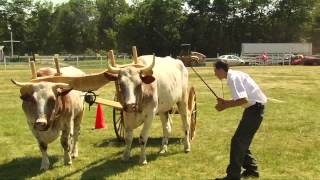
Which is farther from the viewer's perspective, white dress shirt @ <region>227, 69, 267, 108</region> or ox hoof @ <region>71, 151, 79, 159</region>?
ox hoof @ <region>71, 151, 79, 159</region>

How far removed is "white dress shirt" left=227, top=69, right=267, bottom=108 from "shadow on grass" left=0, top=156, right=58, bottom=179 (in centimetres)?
398

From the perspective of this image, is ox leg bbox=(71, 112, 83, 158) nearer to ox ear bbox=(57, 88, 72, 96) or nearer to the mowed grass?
the mowed grass

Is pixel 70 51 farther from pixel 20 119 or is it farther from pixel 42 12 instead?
pixel 20 119

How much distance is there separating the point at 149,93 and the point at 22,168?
112 inches

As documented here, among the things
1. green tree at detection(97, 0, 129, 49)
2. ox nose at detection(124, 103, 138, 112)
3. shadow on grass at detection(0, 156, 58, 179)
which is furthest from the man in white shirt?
green tree at detection(97, 0, 129, 49)

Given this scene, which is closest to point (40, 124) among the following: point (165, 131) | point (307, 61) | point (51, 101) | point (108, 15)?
point (51, 101)

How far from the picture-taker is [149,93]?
10.2 meters

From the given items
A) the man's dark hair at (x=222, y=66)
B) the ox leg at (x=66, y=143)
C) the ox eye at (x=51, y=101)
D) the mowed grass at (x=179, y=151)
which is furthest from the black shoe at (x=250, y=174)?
the ox eye at (x=51, y=101)

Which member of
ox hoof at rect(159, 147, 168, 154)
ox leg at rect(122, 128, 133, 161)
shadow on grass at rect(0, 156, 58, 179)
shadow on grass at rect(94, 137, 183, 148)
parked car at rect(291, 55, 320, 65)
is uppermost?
ox leg at rect(122, 128, 133, 161)

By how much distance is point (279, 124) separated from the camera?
15.6 m

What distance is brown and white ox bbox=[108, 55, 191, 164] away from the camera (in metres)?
9.48

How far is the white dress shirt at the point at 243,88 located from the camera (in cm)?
825

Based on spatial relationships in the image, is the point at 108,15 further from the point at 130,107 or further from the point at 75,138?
the point at 130,107

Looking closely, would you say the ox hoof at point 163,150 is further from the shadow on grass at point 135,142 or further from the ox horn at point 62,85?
the ox horn at point 62,85
